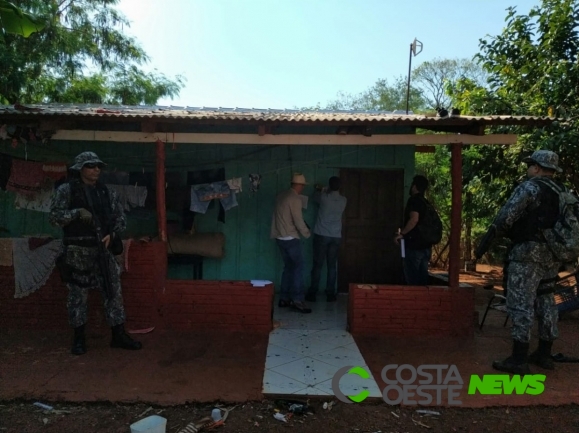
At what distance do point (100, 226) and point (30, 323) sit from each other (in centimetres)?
182

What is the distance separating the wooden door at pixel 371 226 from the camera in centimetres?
Result: 737

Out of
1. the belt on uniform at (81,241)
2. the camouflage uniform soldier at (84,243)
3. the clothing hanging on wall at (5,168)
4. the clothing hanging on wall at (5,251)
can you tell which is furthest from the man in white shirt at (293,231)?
the clothing hanging on wall at (5,168)

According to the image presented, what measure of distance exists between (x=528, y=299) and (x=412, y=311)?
1.41m

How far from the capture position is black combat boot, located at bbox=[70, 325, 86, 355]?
188 inches

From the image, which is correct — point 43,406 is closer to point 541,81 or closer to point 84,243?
point 84,243

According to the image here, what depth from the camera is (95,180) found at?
485 cm

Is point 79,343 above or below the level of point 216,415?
above

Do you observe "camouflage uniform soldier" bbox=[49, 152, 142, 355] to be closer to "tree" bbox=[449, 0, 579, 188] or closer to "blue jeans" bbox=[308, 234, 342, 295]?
"blue jeans" bbox=[308, 234, 342, 295]

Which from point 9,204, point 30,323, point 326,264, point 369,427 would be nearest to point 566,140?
point 326,264

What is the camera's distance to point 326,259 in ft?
22.7

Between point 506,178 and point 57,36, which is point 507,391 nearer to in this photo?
point 506,178

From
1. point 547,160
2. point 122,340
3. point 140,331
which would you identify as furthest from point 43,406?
point 547,160

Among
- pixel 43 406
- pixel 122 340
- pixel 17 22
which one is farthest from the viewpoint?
pixel 122 340

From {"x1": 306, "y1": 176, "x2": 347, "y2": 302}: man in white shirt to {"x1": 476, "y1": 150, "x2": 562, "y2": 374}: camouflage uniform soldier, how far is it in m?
2.46
